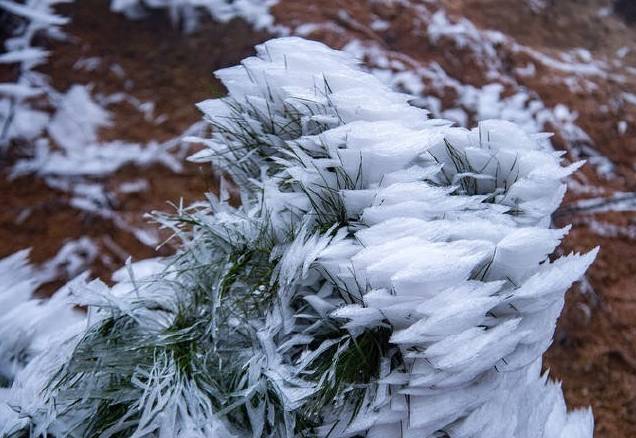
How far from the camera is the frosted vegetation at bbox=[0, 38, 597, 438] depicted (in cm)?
31

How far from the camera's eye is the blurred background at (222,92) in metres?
0.54

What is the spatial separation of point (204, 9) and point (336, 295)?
496mm

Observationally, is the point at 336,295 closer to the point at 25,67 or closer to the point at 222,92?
the point at 222,92

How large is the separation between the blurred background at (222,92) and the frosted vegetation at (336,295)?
0.17 m

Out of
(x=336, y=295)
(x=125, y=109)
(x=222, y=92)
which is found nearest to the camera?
(x=336, y=295)

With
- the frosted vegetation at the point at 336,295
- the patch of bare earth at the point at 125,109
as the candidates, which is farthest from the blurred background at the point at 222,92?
the frosted vegetation at the point at 336,295

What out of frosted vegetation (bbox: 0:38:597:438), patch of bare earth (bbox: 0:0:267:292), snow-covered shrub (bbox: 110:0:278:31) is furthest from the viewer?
snow-covered shrub (bbox: 110:0:278:31)

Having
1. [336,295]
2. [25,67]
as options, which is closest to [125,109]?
[25,67]

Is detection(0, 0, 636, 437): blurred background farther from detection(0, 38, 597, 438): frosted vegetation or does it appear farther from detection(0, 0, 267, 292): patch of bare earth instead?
detection(0, 38, 597, 438): frosted vegetation

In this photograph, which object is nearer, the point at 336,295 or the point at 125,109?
the point at 336,295

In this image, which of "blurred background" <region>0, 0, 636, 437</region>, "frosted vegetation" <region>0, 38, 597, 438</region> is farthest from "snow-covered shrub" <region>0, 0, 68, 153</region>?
"frosted vegetation" <region>0, 38, 597, 438</region>

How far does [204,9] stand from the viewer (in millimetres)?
698

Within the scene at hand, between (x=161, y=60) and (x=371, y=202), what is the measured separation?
1.37 feet

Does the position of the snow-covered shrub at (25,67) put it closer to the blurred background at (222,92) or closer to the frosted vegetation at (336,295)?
the blurred background at (222,92)
